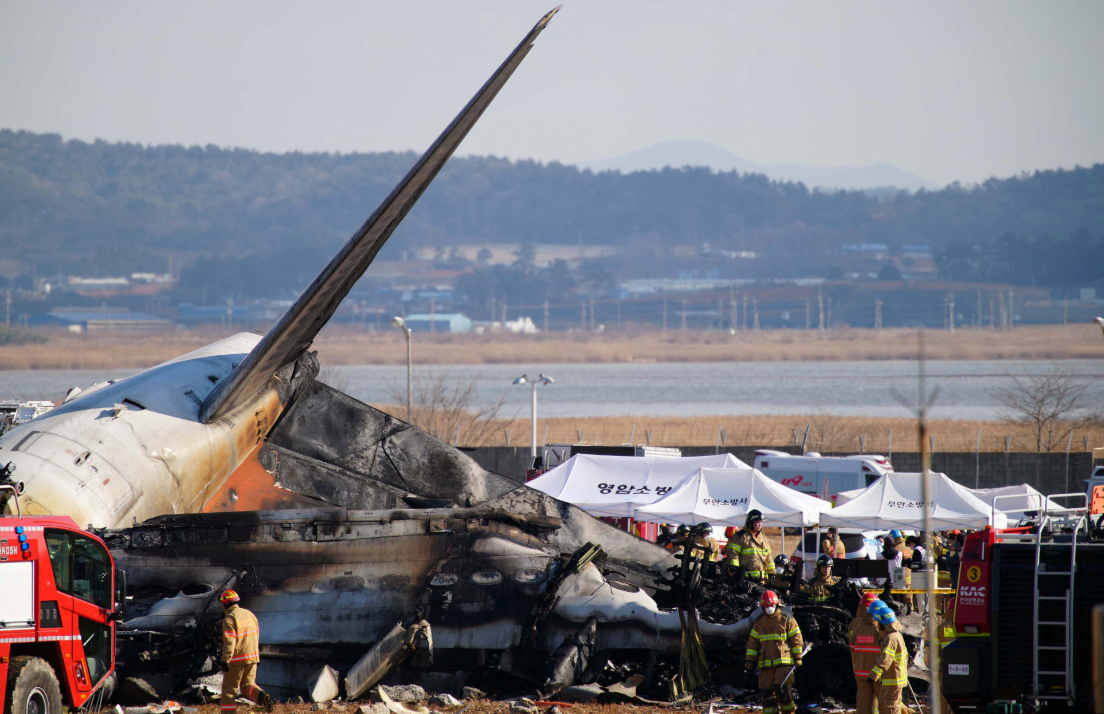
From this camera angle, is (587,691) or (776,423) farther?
(776,423)

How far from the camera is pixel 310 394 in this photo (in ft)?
71.2

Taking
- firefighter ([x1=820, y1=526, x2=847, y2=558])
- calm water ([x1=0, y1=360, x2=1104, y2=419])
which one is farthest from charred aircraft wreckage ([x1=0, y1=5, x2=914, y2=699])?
calm water ([x1=0, y1=360, x2=1104, y2=419])

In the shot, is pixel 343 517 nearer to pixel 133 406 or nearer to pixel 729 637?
pixel 133 406

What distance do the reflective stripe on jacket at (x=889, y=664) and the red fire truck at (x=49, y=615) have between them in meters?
9.51

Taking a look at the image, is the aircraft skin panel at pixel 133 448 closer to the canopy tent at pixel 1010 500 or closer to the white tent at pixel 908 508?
the white tent at pixel 908 508

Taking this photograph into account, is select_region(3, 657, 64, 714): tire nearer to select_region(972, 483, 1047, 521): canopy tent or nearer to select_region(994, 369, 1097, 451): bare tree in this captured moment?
select_region(972, 483, 1047, 521): canopy tent

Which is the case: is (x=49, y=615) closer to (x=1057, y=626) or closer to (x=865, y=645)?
(x=865, y=645)

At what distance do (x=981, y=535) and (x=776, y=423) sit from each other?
6362 cm

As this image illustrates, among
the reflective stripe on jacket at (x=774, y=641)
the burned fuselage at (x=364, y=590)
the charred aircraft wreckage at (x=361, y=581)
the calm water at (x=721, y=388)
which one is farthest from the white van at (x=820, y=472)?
the calm water at (x=721, y=388)

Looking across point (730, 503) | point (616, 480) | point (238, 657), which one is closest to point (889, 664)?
point (238, 657)

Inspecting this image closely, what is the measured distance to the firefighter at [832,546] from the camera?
83.9 feet

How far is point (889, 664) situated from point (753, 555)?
6.96 metres

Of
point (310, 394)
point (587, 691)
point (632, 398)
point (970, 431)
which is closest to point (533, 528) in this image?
point (587, 691)

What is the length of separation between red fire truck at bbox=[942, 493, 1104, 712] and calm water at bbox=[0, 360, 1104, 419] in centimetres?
6406
